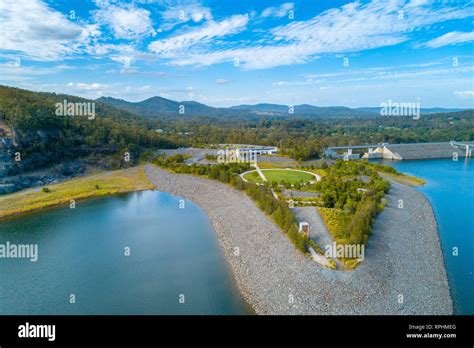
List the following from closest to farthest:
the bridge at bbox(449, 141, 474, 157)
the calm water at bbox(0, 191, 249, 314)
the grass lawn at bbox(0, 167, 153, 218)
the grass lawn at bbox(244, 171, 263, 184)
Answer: the calm water at bbox(0, 191, 249, 314), the grass lawn at bbox(0, 167, 153, 218), the grass lawn at bbox(244, 171, 263, 184), the bridge at bbox(449, 141, 474, 157)

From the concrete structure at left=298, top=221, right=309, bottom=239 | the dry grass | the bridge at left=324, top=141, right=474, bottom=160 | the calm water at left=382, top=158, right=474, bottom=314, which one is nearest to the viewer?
the calm water at left=382, top=158, right=474, bottom=314

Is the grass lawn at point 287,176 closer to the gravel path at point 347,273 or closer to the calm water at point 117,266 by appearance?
the gravel path at point 347,273

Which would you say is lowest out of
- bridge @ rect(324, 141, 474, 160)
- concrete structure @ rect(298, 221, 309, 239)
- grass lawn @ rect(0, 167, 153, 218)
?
concrete structure @ rect(298, 221, 309, 239)

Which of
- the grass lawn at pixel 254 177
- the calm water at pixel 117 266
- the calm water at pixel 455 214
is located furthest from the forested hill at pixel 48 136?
the calm water at pixel 455 214

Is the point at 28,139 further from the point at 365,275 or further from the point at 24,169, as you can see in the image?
the point at 365,275

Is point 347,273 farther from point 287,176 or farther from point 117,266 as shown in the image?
point 287,176

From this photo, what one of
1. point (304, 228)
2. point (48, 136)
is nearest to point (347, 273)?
point (304, 228)

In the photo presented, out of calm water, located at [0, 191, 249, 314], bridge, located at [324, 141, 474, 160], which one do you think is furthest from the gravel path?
bridge, located at [324, 141, 474, 160]

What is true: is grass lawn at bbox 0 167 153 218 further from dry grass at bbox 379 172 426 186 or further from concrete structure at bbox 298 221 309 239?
dry grass at bbox 379 172 426 186
